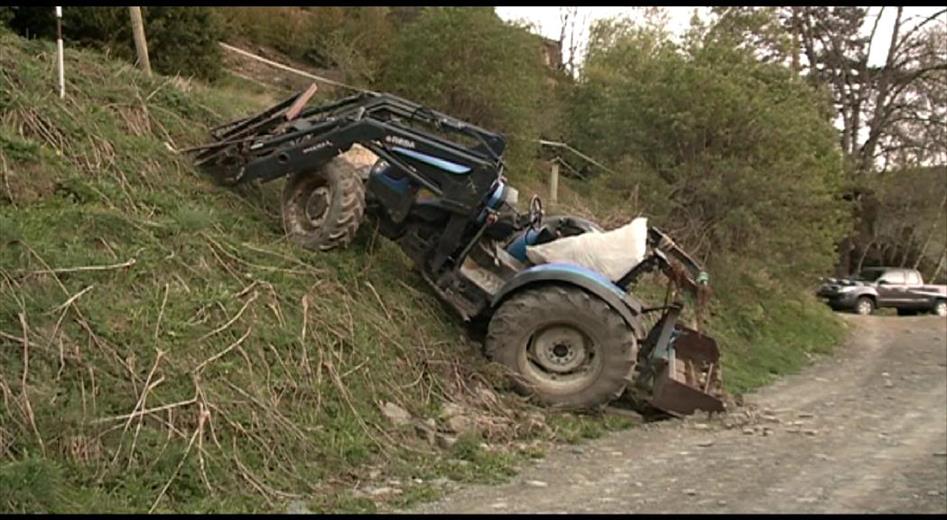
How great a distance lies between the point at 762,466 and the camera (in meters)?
7.66

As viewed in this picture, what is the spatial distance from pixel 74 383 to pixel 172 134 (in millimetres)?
5110

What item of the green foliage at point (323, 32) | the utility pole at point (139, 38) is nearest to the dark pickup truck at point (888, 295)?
the green foliage at point (323, 32)

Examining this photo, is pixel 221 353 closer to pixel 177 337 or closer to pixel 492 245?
pixel 177 337

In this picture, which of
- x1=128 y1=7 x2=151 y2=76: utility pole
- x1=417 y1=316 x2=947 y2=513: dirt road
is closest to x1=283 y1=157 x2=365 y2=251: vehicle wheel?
x1=417 y1=316 x2=947 y2=513: dirt road

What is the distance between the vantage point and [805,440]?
29.2 ft

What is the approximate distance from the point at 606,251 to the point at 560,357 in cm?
111

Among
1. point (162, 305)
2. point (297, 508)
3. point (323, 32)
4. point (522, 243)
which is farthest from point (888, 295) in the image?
point (297, 508)

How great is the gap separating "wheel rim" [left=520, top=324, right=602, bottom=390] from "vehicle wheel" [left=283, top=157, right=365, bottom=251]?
80.0 inches

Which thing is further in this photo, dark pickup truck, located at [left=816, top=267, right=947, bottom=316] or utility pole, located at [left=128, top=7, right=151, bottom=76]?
dark pickup truck, located at [left=816, top=267, right=947, bottom=316]

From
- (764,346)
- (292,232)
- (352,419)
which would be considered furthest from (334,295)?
(764,346)

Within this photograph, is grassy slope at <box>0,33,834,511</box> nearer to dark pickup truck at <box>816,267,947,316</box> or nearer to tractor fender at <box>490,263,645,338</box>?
tractor fender at <box>490,263,645,338</box>

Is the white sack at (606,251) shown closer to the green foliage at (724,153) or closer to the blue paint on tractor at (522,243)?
the blue paint on tractor at (522,243)

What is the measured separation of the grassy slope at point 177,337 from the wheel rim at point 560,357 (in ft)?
1.53

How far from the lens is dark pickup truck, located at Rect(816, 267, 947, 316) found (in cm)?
3180
